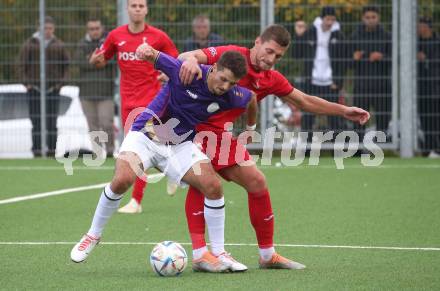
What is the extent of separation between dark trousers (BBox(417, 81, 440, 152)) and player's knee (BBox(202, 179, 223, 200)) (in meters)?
11.0

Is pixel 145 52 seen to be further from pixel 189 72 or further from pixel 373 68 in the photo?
pixel 373 68

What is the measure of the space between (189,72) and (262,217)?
3.99ft

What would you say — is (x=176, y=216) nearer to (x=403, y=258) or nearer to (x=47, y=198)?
(x=47, y=198)

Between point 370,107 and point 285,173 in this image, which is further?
point 370,107

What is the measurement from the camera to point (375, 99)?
1811cm

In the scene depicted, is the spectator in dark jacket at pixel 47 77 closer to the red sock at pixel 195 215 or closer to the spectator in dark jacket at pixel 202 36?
the spectator in dark jacket at pixel 202 36

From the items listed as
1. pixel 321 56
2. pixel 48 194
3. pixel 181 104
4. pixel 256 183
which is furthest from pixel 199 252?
pixel 321 56

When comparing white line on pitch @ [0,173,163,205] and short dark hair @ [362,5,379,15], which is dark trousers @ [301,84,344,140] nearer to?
short dark hair @ [362,5,379,15]

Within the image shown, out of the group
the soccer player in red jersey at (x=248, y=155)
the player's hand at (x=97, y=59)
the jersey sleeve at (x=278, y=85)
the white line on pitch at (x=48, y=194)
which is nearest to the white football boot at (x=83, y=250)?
the soccer player in red jersey at (x=248, y=155)

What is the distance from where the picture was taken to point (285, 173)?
51.5 ft

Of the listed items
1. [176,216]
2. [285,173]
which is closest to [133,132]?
[176,216]

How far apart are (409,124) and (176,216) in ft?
26.7

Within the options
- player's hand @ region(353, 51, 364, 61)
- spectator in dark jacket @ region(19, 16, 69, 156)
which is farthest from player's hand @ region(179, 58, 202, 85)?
spectator in dark jacket @ region(19, 16, 69, 156)

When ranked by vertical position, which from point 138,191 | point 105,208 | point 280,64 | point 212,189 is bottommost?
point 138,191
